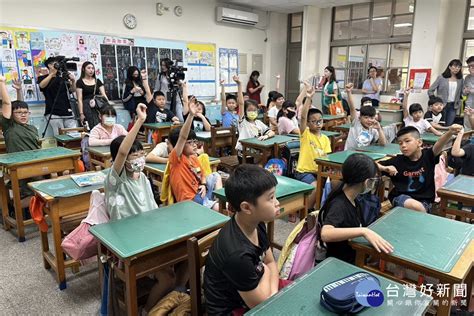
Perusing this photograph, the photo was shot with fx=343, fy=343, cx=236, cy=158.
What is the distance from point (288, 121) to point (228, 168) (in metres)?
1.09

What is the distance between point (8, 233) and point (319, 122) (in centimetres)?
312

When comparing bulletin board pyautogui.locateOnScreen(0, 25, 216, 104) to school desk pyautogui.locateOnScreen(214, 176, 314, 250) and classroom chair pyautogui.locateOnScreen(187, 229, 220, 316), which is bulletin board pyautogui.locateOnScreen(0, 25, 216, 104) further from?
classroom chair pyautogui.locateOnScreen(187, 229, 220, 316)

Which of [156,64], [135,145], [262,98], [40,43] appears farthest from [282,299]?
[262,98]

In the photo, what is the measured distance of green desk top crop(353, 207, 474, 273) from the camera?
132cm

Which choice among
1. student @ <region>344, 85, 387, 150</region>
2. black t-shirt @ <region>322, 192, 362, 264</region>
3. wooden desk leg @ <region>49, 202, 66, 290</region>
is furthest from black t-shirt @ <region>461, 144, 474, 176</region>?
wooden desk leg @ <region>49, 202, 66, 290</region>

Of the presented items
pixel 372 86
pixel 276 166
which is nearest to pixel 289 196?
pixel 276 166

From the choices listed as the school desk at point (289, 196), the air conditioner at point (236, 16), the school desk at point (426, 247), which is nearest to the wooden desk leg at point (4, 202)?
the school desk at point (289, 196)

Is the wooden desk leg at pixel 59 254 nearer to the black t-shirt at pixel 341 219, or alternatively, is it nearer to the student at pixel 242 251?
the student at pixel 242 251

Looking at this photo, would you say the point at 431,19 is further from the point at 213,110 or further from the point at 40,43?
the point at 40,43

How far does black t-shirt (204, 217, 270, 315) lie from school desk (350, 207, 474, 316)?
20.3 inches

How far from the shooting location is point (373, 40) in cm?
776

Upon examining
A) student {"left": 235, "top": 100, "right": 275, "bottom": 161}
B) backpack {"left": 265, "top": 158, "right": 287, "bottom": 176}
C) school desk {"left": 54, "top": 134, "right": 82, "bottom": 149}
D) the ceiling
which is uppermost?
the ceiling

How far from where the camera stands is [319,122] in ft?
11.1

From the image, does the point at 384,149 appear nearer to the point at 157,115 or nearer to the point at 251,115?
the point at 251,115
